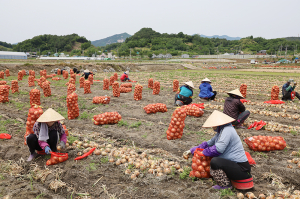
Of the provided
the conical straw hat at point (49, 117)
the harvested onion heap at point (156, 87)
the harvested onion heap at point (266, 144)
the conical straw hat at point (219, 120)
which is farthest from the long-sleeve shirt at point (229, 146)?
the harvested onion heap at point (156, 87)

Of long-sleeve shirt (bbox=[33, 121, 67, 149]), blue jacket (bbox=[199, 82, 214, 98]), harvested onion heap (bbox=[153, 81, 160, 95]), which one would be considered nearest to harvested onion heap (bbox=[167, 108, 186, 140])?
long-sleeve shirt (bbox=[33, 121, 67, 149])

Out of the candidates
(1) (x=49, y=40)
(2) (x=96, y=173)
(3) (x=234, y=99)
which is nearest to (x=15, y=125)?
(2) (x=96, y=173)

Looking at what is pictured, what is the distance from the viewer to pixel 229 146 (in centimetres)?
374

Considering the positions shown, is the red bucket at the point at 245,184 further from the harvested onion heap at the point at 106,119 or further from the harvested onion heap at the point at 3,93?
the harvested onion heap at the point at 3,93

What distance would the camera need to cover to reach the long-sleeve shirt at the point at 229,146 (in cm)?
364

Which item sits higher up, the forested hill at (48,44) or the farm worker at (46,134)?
the forested hill at (48,44)

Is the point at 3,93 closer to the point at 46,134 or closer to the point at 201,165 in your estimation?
the point at 46,134

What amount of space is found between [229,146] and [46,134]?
4.09 meters

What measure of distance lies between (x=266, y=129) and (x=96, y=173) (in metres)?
6.13

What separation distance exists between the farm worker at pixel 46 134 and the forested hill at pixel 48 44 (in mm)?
158516

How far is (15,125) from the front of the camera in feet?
24.0

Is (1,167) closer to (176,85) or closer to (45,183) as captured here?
(45,183)

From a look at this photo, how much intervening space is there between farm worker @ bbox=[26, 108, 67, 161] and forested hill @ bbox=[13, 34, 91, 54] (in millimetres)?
158516

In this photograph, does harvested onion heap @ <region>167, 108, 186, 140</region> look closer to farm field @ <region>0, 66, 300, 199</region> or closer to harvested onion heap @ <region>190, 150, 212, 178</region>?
farm field @ <region>0, 66, 300, 199</region>
